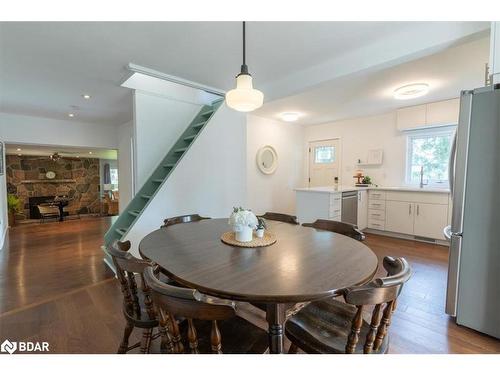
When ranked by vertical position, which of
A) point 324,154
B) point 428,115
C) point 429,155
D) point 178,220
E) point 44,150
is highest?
point 428,115

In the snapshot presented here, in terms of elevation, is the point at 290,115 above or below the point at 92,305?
above

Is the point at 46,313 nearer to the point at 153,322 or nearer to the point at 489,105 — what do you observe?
the point at 153,322

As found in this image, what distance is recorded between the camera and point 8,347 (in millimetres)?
1711

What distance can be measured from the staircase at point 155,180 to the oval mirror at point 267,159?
1719 millimetres

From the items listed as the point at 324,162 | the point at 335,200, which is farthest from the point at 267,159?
the point at 335,200

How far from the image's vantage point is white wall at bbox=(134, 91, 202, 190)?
3510 millimetres

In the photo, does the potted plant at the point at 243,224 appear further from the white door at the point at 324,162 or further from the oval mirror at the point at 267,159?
the white door at the point at 324,162

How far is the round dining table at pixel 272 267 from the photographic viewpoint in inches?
38.2

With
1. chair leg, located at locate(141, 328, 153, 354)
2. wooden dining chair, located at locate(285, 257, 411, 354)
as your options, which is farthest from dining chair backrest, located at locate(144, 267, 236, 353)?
chair leg, located at locate(141, 328, 153, 354)

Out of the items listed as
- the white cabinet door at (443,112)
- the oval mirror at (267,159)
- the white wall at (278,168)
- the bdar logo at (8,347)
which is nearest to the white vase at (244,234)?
the bdar logo at (8,347)

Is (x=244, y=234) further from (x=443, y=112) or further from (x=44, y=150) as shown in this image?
(x=44, y=150)

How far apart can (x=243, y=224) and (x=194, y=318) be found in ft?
2.42
